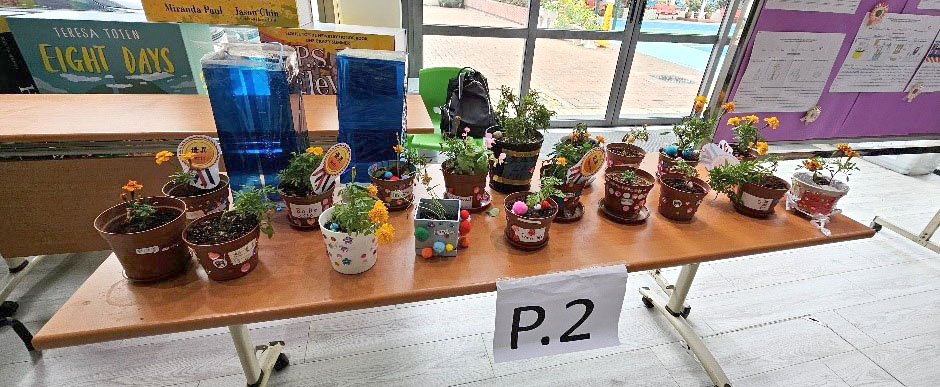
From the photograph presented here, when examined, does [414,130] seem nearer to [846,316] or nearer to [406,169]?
[406,169]

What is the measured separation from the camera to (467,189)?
1.02 m

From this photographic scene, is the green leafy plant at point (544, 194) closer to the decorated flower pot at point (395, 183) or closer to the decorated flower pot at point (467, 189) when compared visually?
the decorated flower pot at point (467, 189)

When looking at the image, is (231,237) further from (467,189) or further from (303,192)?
(467,189)

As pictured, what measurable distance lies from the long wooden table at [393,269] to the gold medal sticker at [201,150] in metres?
0.19

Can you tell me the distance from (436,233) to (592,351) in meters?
1.12

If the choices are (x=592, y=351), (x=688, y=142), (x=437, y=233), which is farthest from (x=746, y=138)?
(x=437, y=233)

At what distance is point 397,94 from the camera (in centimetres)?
105

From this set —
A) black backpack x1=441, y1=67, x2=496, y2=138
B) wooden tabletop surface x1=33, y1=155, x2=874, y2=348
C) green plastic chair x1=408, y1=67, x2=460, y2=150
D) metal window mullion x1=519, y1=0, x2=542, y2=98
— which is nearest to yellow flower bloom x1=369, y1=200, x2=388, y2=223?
wooden tabletop surface x1=33, y1=155, x2=874, y2=348

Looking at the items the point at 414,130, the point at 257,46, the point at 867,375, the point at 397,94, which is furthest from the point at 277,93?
the point at 867,375

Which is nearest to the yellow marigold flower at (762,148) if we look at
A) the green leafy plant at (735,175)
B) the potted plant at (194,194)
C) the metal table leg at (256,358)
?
the green leafy plant at (735,175)

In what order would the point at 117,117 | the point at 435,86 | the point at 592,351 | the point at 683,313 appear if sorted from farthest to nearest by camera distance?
the point at 435,86 → the point at 683,313 → the point at 592,351 → the point at 117,117

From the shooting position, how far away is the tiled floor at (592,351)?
1.49m

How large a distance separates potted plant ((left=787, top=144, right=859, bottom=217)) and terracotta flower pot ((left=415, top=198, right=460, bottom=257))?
95cm

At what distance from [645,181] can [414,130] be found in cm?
78
